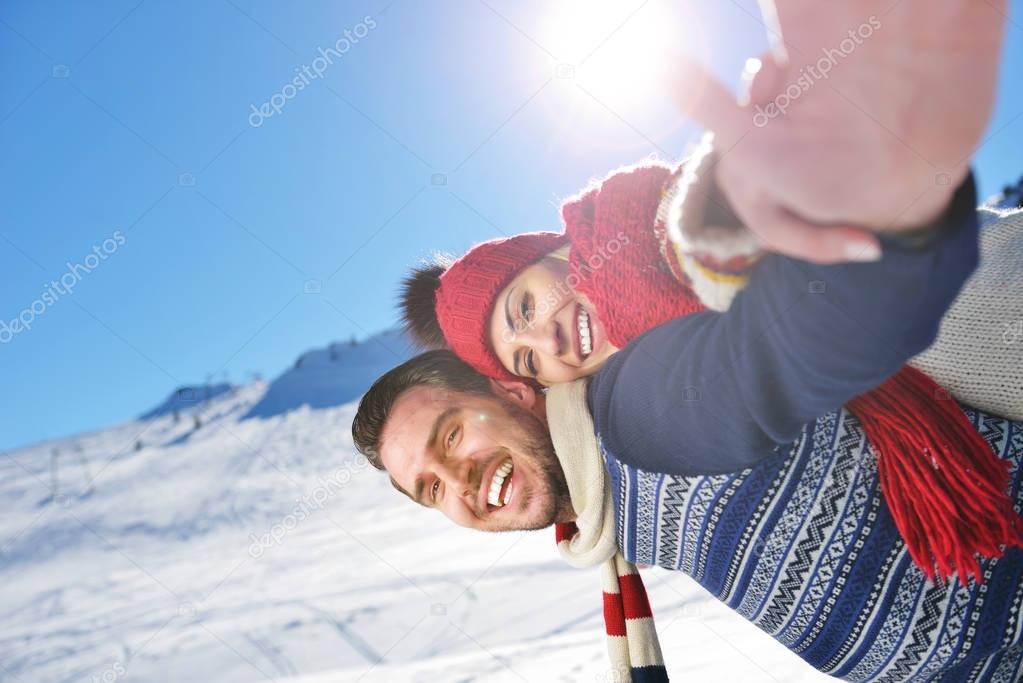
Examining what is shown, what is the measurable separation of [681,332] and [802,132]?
253mm

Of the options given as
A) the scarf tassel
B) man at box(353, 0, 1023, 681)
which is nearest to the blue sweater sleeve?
man at box(353, 0, 1023, 681)

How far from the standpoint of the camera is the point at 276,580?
192 cm

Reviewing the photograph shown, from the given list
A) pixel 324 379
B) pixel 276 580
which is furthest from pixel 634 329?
pixel 324 379

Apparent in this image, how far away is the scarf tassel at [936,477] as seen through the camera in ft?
2.11

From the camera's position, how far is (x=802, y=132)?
36cm

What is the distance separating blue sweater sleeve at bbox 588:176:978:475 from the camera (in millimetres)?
408

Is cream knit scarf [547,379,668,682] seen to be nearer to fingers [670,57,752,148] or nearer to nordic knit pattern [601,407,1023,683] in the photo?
nordic knit pattern [601,407,1023,683]

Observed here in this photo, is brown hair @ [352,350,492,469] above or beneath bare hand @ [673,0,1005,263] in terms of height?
beneath

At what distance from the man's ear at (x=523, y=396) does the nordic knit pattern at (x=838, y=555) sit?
13cm

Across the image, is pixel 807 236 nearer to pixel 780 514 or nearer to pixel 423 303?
pixel 780 514

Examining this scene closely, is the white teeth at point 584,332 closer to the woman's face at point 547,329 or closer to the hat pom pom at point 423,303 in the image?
the woman's face at point 547,329

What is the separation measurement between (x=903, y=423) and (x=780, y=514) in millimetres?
135

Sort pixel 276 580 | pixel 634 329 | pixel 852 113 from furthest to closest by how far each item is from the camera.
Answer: pixel 276 580, pixel 634 329, pixel 852 113

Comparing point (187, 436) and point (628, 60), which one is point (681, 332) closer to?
point (628, 60)
